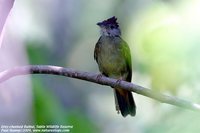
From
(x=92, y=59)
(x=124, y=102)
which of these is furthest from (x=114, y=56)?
(x=124, y=102)

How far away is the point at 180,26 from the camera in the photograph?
2.13ft

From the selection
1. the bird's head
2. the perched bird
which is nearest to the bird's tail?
the perched bird

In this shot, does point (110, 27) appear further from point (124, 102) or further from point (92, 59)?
point (124, 102)

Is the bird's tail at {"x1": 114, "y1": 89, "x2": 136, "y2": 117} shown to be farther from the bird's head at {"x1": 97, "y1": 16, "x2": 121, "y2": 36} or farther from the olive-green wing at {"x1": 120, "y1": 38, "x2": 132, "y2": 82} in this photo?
the bird's head at {"x1": 97, "y1": 16, "x2": 121, "y2": 36}

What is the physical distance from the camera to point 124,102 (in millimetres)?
1429

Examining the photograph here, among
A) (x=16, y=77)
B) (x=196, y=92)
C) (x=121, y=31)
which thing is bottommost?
(x=196, y=92)

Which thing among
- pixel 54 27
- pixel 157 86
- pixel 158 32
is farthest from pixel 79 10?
pixel 158 32

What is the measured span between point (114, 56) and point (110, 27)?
0.18 metres

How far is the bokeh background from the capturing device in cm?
58

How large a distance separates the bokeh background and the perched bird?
35 mm

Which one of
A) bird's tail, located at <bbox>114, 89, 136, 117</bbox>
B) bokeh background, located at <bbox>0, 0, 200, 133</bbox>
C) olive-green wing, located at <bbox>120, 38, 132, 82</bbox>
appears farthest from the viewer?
olive-green wing, located at <bbox>120, 38, 132, 82</bbox>

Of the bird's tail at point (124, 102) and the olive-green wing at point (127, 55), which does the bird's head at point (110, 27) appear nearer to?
the olive-green wing at point (127, 55)

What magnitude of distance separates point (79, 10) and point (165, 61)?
1.13 m

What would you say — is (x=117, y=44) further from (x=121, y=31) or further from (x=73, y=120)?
(x=73, y=120)
